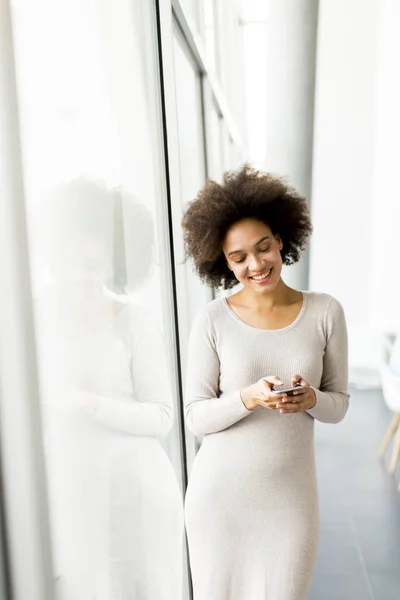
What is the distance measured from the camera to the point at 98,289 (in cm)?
130

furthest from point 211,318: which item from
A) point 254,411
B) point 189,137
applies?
point 189,137

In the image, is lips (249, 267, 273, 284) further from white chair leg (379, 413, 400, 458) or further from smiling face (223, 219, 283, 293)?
white chair leg (379, 413, 400, 458)

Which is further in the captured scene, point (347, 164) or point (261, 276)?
point (347, 164)

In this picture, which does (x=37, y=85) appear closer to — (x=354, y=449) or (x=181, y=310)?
(x=181, y=310)

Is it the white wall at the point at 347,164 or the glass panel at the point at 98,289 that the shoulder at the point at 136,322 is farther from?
the white wall at the point at 347,164

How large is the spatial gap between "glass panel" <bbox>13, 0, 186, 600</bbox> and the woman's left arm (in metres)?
0.48

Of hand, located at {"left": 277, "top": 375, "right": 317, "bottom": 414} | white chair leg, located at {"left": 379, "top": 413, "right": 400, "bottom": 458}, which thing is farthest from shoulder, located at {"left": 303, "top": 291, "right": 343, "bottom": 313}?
white chair leg, located at {"left": 379, "top": 413, "right": 400, "bottom": 458}

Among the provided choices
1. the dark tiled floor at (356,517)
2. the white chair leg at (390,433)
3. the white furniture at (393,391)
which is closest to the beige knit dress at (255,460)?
the dark tiled floor at (356,517)

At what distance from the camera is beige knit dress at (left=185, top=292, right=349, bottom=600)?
164 centimetres

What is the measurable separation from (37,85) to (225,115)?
4.14 metres

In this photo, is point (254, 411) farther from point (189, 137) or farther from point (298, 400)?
point (189, 137)

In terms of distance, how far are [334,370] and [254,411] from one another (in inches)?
9.8

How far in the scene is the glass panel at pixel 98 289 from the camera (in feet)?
3.30

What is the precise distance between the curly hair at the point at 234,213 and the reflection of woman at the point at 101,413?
0.16 metres
